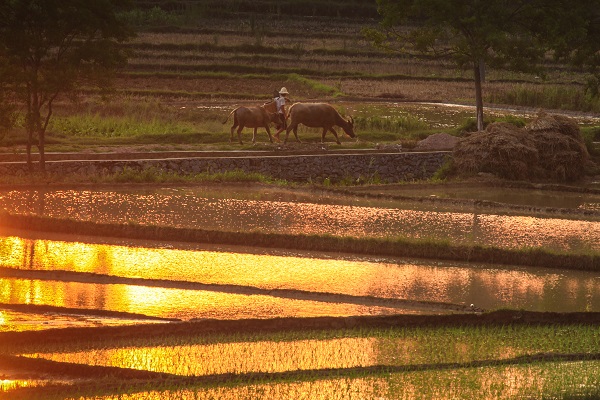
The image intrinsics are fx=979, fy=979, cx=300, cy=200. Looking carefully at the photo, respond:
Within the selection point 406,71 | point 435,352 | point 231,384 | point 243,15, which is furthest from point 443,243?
point 243,15

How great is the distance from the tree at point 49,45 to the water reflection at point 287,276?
5.19m

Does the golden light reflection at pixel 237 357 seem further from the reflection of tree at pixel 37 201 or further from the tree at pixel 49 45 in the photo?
the tree at pixel 49 45

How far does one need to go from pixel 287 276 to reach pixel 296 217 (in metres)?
3.37

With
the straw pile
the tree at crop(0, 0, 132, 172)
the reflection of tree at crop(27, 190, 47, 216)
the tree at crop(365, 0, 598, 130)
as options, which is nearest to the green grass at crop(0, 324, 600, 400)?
the reflection of tree at crop(27, 190, 47, 216)

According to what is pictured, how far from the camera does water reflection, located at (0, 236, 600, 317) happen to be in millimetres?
11102

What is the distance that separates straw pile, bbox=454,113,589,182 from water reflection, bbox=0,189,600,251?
4.20m

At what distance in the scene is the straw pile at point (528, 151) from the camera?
20312mm

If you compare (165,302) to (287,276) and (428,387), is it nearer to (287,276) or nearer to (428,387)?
(287,276)

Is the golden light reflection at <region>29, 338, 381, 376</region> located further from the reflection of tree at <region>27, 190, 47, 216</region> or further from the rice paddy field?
the reflection of tree at <region>27, 190, 47, 216</region>

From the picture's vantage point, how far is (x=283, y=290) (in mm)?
11164

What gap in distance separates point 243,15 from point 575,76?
17339 millimetres

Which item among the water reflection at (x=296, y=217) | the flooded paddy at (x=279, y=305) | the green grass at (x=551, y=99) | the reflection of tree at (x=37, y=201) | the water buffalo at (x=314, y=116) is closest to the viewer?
the flooded paddy at (x=279, y=305)

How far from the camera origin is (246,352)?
920 cm

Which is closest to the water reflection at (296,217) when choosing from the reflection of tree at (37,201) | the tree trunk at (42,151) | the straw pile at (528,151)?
the reflection of tree at (37,201)
